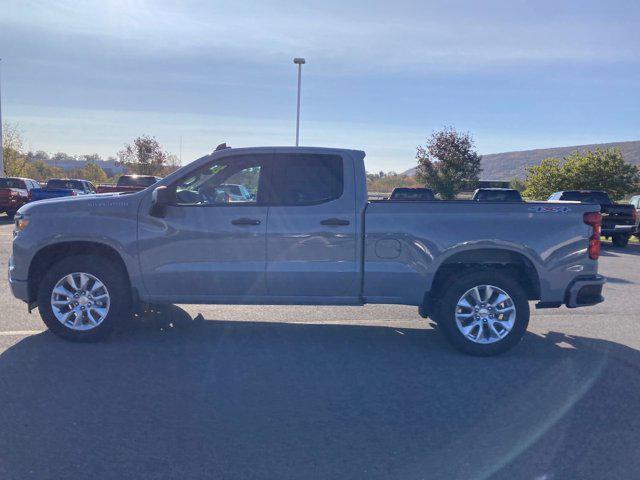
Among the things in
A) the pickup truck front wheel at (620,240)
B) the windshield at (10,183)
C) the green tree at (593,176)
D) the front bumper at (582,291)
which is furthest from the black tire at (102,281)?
the green tree at (593,176)

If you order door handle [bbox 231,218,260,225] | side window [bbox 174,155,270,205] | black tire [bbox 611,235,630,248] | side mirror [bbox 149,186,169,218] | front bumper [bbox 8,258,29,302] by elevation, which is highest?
side window [bbox 174,155,270,205]

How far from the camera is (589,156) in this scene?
3131 centimetres

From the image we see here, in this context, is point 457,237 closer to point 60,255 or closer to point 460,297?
point 460,297

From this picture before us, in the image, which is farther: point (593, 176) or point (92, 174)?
point (92, 174)

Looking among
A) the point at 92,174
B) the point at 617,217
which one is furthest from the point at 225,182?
the point at 92,174

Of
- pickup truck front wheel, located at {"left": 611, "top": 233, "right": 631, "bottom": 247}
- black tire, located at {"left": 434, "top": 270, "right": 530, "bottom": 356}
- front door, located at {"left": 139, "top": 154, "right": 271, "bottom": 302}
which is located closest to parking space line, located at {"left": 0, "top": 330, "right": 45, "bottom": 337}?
front door, located at {"left": 139, "top": 154, "right": 271, "bottom": 302}

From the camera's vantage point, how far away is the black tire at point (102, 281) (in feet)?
22.0

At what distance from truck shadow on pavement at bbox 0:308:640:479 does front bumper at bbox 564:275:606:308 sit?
0.57 meters

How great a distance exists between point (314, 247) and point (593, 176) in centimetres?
2761

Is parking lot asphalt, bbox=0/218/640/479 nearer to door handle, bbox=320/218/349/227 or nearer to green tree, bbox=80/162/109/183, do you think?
door handle, bbox=320/218/349/227

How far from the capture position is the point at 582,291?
21.8 feet

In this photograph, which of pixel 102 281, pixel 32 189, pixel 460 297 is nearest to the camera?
pixel 460 297

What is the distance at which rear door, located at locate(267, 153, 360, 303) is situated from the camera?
6605 mm

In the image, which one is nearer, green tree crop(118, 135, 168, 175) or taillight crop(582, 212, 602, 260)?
taillight crop(582, 212, 602, 260)
